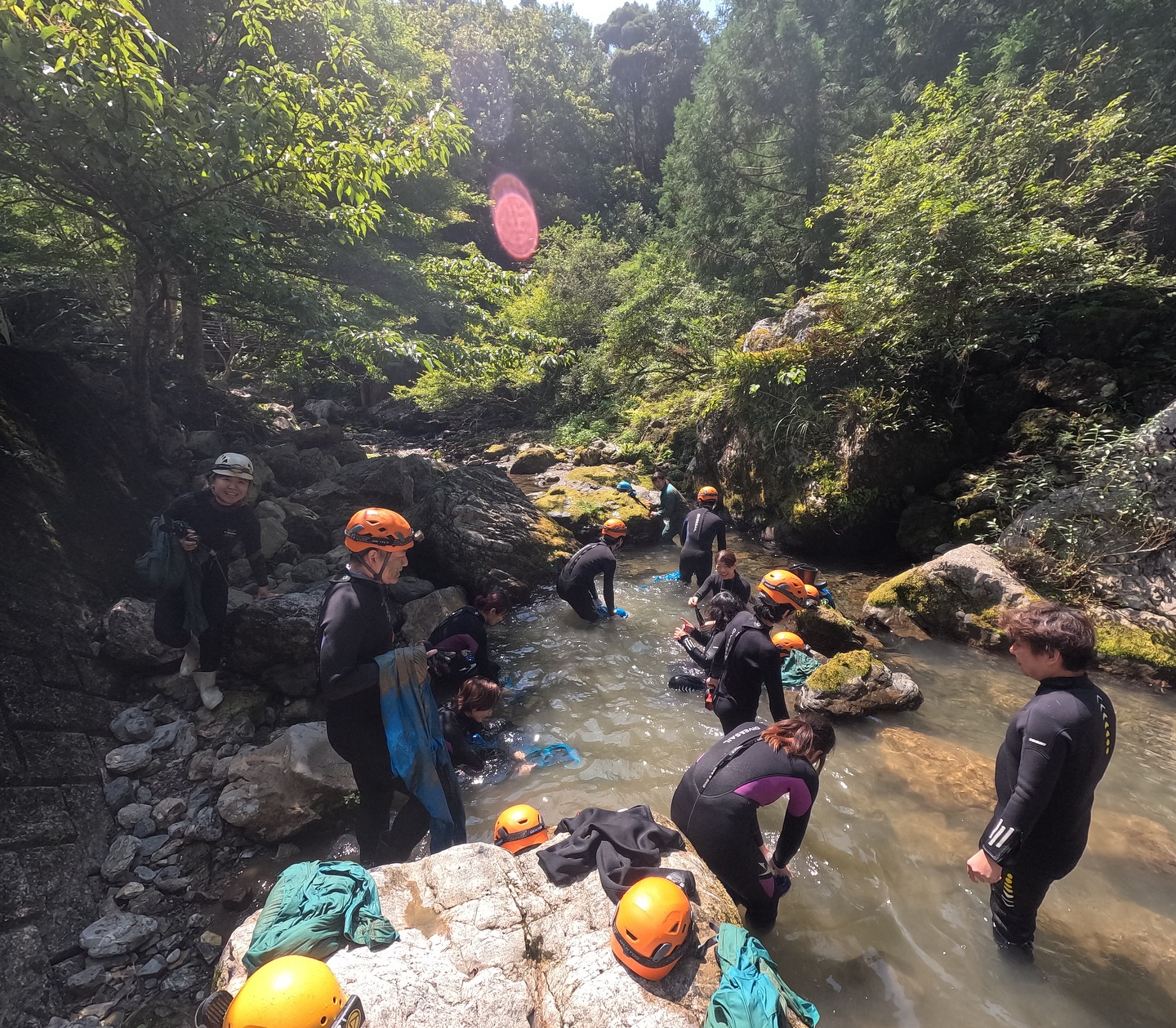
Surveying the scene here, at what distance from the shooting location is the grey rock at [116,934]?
3.08 metres

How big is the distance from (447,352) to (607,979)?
8658 mm

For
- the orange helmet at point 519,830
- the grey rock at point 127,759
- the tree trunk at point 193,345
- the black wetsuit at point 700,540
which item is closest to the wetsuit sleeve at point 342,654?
the orange helmet at point 519,830

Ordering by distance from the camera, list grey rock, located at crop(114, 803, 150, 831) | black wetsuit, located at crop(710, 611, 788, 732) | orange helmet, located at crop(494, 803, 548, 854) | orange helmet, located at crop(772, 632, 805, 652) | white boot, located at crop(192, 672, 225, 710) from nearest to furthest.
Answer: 1. orange helmet, located at crop(494, 803, 548, 854)
2. grey rock, located at crop(114, 803, 150, 831)
3. black wetsuit, located at crop(710, 611, 788, 732)
4. white boot, located at crop(192, 672, 225, 710)
5. orange helmet, located at crop(772, 632, 805, 652)

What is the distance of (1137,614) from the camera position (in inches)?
258

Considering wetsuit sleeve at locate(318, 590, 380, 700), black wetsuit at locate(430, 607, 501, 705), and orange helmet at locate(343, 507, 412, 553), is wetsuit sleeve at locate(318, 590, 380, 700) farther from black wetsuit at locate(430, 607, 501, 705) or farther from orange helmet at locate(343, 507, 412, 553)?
black wetsuit at locate(430, 607, 501, 705)

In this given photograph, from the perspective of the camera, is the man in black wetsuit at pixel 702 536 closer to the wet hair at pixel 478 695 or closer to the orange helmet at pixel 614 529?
the orange helmet at pixel 614 529

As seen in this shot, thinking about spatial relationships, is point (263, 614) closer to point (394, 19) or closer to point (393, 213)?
point (393, 213)

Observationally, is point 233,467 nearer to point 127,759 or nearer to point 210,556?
point 210,556

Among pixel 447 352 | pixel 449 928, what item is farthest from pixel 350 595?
pixel 447 352

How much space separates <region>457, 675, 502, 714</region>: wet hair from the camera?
14.3ft

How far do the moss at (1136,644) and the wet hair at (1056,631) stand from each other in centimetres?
497

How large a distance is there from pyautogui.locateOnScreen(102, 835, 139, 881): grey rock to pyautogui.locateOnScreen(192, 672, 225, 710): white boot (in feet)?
4.23

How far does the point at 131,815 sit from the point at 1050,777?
583 centimetres

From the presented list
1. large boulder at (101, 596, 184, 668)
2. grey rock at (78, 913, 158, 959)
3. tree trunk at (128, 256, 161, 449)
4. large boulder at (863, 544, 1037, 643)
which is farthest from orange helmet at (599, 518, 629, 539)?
tree trunk at (128, 256, 161, 449)
